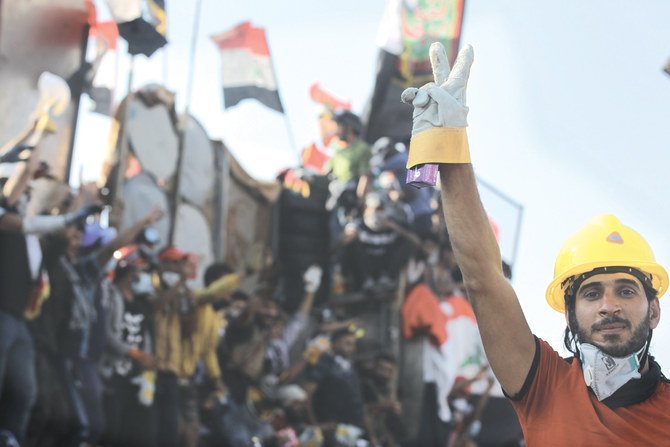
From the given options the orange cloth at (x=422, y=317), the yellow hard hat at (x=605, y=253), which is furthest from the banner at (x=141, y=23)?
the yellow hard hat at (x=605, y=253)

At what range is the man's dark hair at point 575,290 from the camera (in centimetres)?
309

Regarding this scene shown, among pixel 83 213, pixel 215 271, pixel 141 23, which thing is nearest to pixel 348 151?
pixel 215 271

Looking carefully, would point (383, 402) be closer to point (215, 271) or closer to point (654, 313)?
point (215, 271)

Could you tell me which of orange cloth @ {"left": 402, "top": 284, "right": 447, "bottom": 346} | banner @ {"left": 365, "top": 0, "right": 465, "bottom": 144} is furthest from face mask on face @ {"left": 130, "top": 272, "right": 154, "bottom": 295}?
banner @ {"left": 365, "top": 0, "right": 465, "bottom": 144}

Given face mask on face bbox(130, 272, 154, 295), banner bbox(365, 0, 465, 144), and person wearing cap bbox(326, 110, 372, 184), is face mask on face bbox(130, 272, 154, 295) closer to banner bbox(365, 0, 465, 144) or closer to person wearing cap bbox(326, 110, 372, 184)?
person wearing cap bbox(326, 110, 372, 184)

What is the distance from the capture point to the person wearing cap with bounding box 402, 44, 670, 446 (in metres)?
2.80

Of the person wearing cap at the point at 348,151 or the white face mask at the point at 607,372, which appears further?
the person wearing cap at the point at 348,151

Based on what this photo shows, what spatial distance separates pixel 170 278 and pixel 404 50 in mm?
5608

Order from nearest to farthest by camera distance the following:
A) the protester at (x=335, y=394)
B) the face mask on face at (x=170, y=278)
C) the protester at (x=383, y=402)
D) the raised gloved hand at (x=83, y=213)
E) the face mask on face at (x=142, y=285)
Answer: the raised gloved hand at (x=83, y=213)
the face mask on face at (x=142, y=285)
the face mask on face at (x=170, y=278)
the protester at (x=335, y=394)
the protester at (x=383, y=402)

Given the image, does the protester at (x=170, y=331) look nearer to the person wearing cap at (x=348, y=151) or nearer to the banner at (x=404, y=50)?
the person wearing cap at (x=348, y=151)

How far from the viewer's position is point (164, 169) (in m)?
13.2

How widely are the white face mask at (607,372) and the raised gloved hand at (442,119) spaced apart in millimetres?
626

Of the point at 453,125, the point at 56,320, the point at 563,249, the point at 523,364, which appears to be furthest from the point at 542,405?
the point at 56,320

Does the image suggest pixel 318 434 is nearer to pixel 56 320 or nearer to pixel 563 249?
pixel 56 320
